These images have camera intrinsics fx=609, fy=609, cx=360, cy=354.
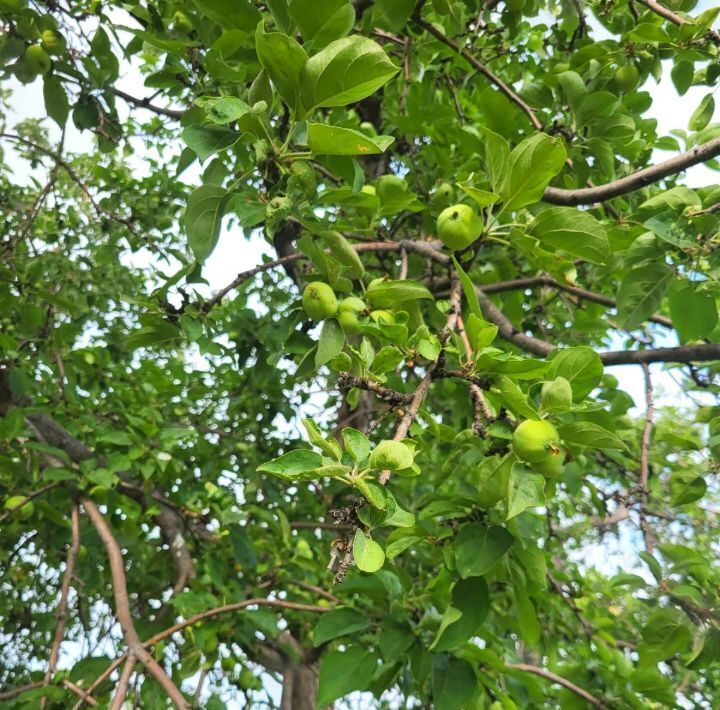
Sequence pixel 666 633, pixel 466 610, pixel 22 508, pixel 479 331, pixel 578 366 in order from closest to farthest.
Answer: pixel 479 331 < pixel 578 366 < pixel 466 610 < pixel 666 633 < pixel 22 508

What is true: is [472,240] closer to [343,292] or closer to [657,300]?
[343,292]

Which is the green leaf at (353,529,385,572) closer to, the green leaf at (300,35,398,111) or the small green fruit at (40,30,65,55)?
the green leaf at (300,35,398,111)

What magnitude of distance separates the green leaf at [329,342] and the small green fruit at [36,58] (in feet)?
4.63

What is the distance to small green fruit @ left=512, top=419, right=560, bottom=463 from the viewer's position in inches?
38.7

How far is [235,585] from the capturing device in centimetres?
246

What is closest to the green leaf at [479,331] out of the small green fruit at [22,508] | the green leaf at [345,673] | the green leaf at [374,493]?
the green leaf at [374,493]

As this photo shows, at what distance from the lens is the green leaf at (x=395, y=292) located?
3.97 ft

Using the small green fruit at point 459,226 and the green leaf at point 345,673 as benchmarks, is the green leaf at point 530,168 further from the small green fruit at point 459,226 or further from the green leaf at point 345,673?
the green leaf at point 345,673

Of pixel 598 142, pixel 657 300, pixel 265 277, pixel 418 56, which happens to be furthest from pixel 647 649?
pixel 265 277

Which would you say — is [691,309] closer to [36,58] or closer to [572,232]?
[572,232]

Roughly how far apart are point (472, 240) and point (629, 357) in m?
0.61

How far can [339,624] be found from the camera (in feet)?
5.56

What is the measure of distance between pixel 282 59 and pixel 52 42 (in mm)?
Result: 1283

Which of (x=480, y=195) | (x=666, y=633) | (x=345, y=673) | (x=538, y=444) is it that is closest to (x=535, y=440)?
(x=538, y=444)
